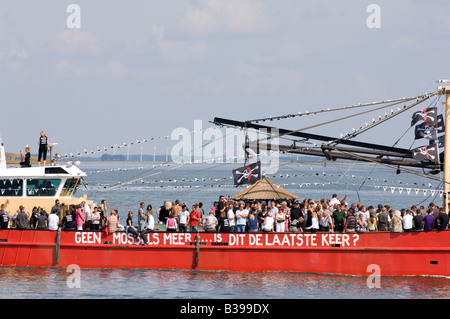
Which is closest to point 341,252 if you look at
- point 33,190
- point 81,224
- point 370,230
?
point 370,230

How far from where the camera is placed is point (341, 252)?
24375 millimetres

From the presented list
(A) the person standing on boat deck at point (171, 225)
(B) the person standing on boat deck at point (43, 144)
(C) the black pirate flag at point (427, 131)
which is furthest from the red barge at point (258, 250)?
(B) the person standing on boat deck at point (43, 144)

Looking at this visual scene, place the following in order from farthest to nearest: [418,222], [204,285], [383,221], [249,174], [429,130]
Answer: [249,174], [429,130], [383,221], [418,222], [204,285]

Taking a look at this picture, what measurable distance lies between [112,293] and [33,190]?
6551mm

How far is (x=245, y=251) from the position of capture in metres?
24.8

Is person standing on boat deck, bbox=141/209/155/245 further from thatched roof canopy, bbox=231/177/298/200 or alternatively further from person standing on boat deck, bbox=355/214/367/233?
person standing on boat deck, bbox=355/214/367/233

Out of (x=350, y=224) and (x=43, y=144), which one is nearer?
(x=350, y=224)

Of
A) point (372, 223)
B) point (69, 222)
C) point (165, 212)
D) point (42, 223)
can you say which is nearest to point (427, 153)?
point (372, 223)

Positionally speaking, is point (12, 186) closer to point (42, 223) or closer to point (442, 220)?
point (42, 223)

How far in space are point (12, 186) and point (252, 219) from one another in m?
8.66
